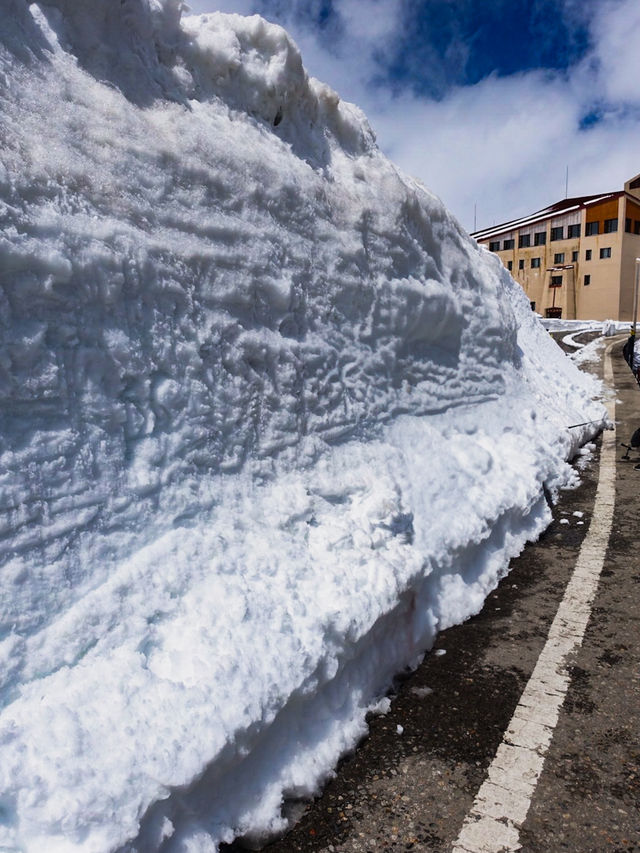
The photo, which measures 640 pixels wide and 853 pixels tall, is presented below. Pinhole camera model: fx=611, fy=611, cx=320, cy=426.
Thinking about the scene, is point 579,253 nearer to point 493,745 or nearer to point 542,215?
point 542,215

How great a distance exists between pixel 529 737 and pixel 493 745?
20 centimetres

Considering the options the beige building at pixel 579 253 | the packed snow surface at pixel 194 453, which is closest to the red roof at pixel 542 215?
the beige building at pixel 579 253

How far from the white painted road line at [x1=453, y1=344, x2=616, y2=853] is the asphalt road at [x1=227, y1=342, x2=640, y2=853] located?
40 millimetres

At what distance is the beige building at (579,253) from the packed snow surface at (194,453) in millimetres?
49386

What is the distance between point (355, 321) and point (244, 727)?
11.5 feet

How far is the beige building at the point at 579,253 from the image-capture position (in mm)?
47969

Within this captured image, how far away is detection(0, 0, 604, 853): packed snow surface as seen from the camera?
2465 millimetres

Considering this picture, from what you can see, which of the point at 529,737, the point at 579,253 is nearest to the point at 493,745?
the point at 529,737

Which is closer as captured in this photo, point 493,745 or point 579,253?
point 493,745

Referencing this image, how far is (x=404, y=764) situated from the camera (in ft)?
9.82

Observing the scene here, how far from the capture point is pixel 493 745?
309cm

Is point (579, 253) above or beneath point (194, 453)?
above

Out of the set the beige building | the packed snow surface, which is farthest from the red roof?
the packed snow surface

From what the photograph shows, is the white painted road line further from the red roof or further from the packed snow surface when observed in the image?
the red roof
